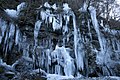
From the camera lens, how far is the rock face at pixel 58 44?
12.5m

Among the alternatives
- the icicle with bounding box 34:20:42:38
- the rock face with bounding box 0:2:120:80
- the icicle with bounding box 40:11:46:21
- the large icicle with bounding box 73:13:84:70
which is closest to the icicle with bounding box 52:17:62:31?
the rock face with bounding box 0:2:120:80

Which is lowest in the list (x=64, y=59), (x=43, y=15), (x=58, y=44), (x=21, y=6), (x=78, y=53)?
(x=64, y=59)

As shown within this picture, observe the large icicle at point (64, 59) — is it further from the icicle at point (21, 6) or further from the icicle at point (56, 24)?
the icicle at point (21, 6)

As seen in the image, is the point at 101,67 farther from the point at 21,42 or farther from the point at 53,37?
the point at 21,42

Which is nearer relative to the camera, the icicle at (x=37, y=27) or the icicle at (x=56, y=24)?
the icicle at (x=37, y=27)

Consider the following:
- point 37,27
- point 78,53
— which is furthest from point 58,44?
point 37,27

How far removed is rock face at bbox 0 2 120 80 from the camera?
12.5 m

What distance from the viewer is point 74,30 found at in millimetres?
14062

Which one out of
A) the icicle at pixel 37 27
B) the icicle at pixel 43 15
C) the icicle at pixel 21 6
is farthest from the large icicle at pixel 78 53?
the icicle at pixel 21 6

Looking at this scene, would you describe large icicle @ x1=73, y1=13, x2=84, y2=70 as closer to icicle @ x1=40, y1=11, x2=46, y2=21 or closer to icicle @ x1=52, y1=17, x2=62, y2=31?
icicle @ x1=52, y1=17, x2=62, y2=31

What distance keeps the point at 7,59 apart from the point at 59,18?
14.3 feet

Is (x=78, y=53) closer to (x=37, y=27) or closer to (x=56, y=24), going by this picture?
(x=56, y=24)

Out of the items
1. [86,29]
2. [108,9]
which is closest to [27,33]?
[86,29]

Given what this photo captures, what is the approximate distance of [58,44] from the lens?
13.8 meters
